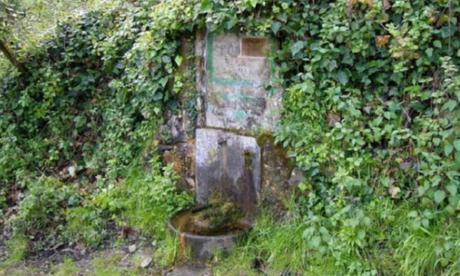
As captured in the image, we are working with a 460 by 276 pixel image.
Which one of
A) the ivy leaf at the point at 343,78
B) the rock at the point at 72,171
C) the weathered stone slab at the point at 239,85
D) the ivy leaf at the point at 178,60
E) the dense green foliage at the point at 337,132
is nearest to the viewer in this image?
the dense green foliage at the point at 337,132

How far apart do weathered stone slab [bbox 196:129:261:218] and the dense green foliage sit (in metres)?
0.25

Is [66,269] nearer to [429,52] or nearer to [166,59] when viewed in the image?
[166,59]

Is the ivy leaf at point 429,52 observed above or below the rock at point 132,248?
above

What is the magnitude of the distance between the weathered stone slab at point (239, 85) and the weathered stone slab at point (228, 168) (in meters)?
0.11

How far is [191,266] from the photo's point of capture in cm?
367

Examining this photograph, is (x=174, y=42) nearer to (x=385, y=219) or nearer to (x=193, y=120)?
(x=193, y=120)

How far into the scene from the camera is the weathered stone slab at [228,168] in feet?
13.1

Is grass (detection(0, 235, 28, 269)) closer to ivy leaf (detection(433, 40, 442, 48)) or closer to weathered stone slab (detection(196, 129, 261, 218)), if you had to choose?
weathered stone slab (detection(196, 129, 261, 218))

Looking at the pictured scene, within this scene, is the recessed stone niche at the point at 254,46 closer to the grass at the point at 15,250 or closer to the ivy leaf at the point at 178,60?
the ivy leaf at the point at 178,60

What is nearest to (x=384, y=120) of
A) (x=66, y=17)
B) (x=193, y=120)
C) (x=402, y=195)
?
(x=402, y=195)

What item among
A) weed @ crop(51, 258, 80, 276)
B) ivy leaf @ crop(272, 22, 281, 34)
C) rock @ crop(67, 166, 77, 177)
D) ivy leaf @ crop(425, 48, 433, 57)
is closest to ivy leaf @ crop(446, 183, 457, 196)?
ivy leaf @ crop(425, 48, 433, 57)

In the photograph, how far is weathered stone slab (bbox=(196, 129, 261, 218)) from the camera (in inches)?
157

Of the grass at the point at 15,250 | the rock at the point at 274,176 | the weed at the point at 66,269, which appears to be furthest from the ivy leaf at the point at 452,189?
the grass at the point at 15,250

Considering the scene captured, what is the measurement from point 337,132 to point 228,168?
38.2 inches
